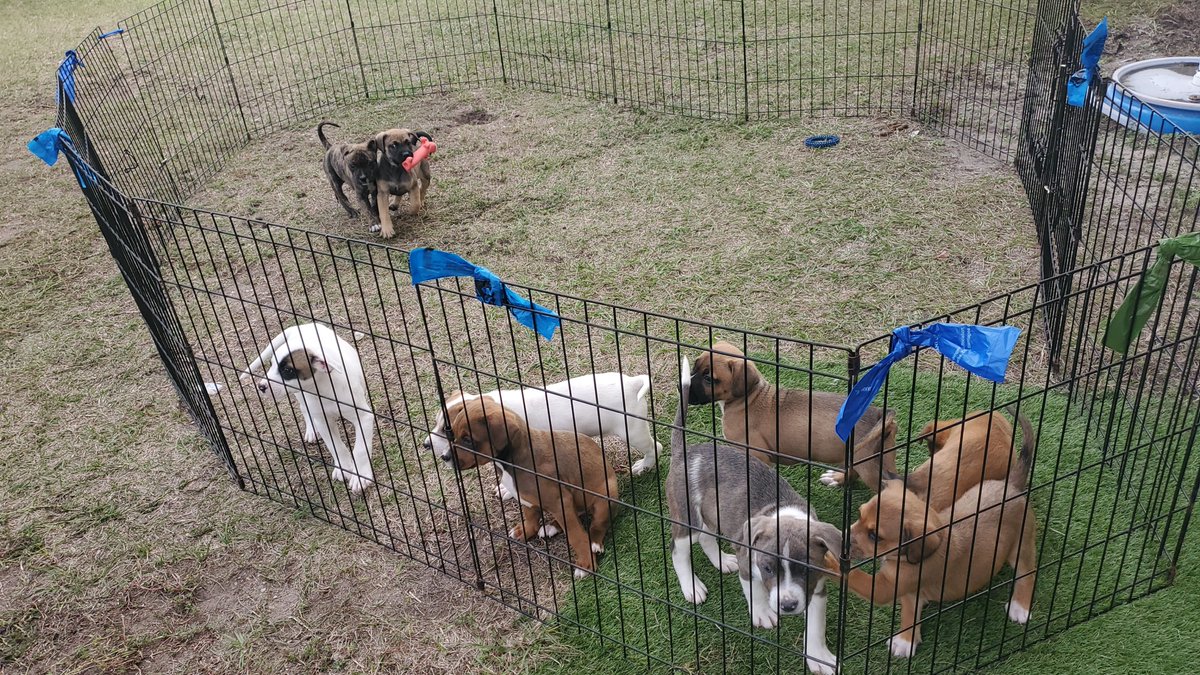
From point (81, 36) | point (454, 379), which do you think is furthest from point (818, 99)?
point (81, 36)

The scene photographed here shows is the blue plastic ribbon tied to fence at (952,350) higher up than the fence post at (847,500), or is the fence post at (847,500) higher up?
the blue plastic ribbon tied to fence at (952,350)

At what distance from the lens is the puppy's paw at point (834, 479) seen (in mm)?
4508

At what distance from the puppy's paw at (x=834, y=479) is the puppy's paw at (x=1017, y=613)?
3.40ft

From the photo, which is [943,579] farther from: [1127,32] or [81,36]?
[81,36]

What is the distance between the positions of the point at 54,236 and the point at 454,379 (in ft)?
16.2

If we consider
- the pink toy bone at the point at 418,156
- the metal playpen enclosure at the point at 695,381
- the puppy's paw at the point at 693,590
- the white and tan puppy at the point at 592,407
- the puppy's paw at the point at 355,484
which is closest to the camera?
the metal playpen enclosure at the point at 695,381

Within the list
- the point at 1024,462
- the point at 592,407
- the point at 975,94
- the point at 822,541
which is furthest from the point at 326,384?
the point at 975,94

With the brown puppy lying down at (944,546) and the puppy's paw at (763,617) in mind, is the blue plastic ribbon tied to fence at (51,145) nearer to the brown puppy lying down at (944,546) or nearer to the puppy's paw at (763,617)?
the puppy's paw at (763,617)

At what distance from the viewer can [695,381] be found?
4.21 meters

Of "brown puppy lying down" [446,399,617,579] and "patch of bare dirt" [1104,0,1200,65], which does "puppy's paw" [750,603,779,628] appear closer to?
"brown puppy lying down" [446,399,617,579]

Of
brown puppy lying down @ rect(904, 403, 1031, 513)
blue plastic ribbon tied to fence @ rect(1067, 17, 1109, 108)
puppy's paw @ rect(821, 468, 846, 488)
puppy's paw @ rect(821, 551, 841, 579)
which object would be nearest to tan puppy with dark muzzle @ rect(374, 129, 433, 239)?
puppy's paw @ rect(821, 468, 846, 488)

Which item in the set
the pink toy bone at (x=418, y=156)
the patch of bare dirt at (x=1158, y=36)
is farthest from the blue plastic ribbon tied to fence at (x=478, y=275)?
the patch of bare dirt at (x=1158, y=36)

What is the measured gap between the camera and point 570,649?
3775mm

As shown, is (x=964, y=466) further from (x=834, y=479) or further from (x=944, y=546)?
(x=834, y=479)
